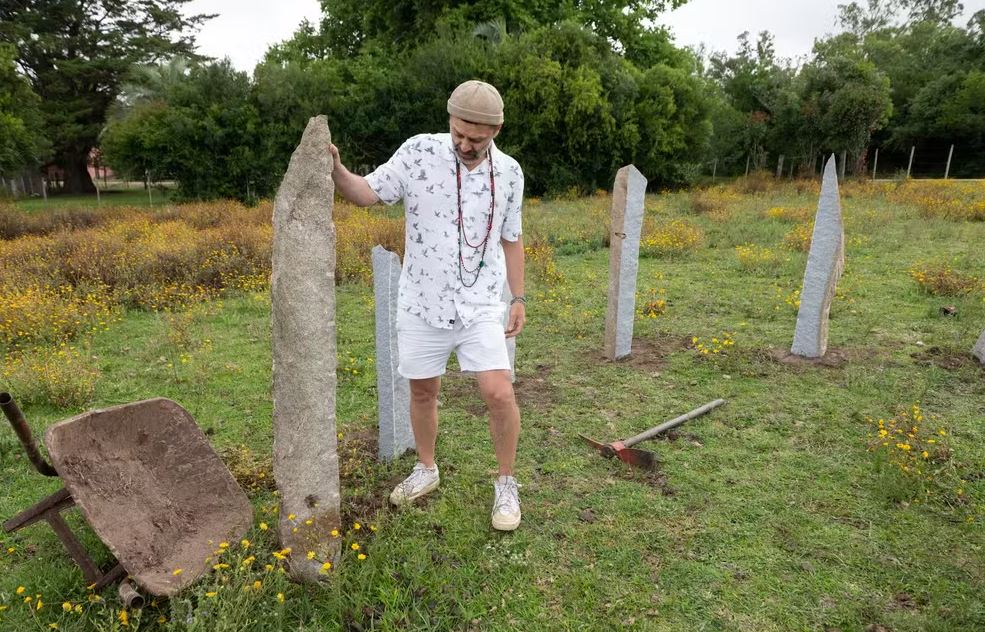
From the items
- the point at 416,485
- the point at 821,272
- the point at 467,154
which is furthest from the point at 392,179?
the point at 821,272

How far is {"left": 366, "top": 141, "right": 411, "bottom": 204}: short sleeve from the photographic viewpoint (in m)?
2.56

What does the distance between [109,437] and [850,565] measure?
10.8 feet

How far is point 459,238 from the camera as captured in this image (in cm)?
267

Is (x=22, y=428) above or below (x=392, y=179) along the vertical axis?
below

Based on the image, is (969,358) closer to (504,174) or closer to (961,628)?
(961,628)

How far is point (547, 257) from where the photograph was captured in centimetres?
923

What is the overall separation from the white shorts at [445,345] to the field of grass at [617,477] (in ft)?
2.50

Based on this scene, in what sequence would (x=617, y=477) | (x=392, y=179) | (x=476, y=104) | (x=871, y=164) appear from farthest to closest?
1. (x=871, y=164)
2. (x=617, y=477)
3. (x=392, y=179)
4. (x=476, y=104)

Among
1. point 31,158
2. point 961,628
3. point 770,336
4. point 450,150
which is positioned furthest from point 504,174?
point 31,158

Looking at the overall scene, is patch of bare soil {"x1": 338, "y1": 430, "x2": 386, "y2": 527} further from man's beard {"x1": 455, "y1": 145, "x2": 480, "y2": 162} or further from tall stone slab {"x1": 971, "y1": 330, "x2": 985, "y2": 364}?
tall stone slab {"x1": 971, "y1": 330, "x2": 985, "y2": 364}

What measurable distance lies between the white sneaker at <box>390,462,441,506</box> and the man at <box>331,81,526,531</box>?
559mm

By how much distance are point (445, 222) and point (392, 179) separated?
0.28 metres

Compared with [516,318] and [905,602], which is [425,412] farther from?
[905,602]

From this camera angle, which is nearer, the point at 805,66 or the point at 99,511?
the point at 99,511
